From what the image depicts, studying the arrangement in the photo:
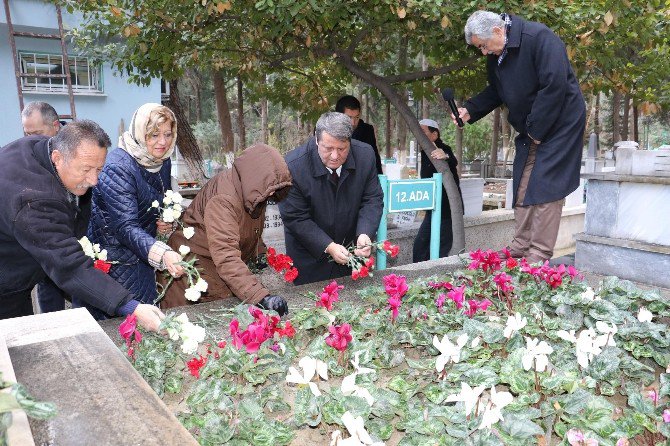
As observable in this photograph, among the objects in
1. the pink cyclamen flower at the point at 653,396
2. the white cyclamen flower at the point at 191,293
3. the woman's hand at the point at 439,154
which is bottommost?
the pink cyclamen flower at the point at 653,396

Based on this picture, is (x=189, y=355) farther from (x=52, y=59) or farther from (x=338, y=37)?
(x=52, y=59)

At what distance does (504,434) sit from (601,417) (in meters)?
0.38

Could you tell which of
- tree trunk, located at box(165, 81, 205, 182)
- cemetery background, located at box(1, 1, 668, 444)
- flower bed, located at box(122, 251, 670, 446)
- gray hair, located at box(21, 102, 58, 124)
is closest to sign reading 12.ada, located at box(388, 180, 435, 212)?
cemetery background, located at box(1, 1, 668, 444)

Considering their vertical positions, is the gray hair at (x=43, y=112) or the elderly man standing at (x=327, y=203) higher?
the gray hair at (x=43, y=112)

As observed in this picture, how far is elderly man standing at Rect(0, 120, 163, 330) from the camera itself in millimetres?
2203

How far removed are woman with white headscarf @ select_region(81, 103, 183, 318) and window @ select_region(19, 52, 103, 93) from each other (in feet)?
38.0

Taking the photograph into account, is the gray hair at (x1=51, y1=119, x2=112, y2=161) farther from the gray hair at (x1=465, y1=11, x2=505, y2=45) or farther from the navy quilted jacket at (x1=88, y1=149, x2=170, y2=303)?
the gray hair at (x1=465, y1=11, x2=505, y2=45)

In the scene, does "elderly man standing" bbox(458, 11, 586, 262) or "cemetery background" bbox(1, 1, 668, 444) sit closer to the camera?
"elderly man standing" bbox(458, 11, 586, 262)

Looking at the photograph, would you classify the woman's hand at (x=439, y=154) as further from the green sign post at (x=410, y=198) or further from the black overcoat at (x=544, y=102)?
the black overcoat at (x=544, y=102)

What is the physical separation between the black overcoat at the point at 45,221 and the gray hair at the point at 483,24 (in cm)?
271

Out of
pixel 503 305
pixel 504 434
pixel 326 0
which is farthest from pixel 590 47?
pixel 504 434

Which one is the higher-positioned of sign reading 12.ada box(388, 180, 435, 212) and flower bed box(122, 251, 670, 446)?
sign reading 12.ada box(388, 180, 435, 212)

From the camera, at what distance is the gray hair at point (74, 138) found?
227 cm

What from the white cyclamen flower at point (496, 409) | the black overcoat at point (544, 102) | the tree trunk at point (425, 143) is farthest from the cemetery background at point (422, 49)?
the white cyclamen flower at point (496, 409)
